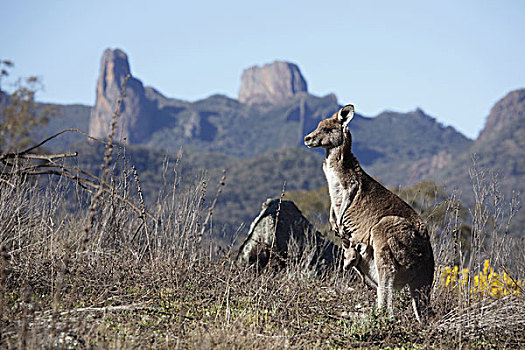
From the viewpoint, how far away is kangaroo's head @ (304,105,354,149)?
625 cm

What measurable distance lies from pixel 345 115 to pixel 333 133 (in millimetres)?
272

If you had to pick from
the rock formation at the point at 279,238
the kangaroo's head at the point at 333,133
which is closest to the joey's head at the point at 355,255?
the kangaroo's head at the point at 333,133

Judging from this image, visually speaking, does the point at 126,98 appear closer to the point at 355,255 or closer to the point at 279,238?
the point at 279,238

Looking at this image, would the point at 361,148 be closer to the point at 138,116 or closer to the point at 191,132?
the point at 191,132

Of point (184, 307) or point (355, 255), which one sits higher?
point (355, 255)

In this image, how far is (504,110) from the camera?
507ft

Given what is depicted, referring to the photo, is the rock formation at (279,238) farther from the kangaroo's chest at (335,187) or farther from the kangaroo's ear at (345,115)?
the kangaroo's ear at (345,115)

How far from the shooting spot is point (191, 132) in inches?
7087

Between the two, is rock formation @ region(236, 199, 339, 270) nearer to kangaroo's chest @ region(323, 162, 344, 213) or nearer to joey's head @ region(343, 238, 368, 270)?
kangaroo's chest @ region(323, 162, 344, 213)

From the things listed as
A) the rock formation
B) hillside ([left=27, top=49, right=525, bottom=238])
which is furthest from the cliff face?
the rock formation

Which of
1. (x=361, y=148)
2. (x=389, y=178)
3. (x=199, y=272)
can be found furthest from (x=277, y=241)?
(x=361, y=148)

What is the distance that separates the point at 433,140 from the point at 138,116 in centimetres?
10093

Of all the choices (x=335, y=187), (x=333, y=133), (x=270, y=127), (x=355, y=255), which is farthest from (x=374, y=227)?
(x=270, y=127)

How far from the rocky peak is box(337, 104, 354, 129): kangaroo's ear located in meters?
154
